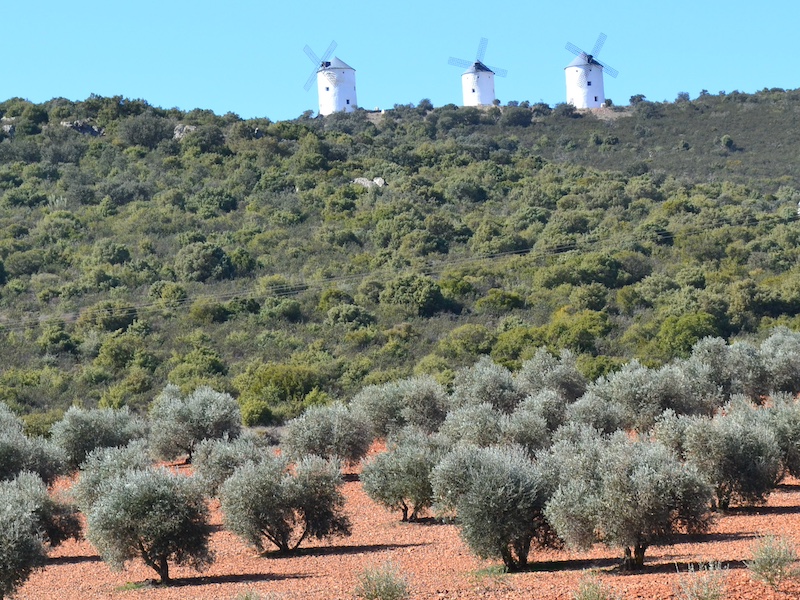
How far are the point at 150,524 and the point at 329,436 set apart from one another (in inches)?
425

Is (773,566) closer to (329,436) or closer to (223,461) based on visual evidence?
(223,461)

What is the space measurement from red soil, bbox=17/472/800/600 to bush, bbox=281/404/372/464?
560cm

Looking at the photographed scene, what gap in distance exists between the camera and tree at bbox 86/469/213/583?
17.9 meters

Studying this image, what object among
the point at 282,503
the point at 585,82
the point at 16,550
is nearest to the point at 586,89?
the point at 585,82

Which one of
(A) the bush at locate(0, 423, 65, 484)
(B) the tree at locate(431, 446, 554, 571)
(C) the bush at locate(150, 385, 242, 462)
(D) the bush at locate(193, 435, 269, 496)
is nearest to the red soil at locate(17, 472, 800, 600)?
(B) the tree at locate(431, 446, 554, 571)

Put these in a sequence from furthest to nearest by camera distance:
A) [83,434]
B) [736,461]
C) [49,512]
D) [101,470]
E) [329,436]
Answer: [83,434] < [329,436] < [101,470] < [49,512] < [736,461]

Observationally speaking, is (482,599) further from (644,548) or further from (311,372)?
(311,372)

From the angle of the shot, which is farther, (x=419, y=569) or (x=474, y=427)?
(x=474, y=427)

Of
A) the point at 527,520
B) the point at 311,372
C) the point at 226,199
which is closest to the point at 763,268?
the point at 311,372

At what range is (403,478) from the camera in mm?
22406

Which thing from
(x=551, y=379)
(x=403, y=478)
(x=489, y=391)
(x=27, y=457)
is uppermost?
(x=551, y=379)

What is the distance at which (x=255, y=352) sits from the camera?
A: 138ft

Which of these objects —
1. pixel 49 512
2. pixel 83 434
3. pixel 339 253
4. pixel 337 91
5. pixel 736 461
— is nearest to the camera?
pixel 736 461

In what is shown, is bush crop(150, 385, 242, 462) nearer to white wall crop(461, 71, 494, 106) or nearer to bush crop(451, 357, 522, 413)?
bush crop(451, 357, 522, 413)
